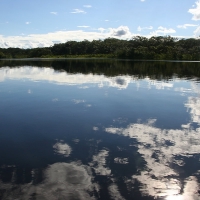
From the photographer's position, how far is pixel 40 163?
902 centimetres

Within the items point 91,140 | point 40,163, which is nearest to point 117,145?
point 91,140

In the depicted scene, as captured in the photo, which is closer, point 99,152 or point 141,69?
point 99,152

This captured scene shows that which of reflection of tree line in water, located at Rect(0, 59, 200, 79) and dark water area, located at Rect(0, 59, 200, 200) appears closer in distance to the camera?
dark water area, located at Rect(0, 59, 200, 200)

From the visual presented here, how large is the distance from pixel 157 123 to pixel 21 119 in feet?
28.1

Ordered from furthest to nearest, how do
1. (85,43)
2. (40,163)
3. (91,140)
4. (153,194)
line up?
(85,43)
(91,140)
(40,163)
(153,194)

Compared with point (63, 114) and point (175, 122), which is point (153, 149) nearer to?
point (175, 122)

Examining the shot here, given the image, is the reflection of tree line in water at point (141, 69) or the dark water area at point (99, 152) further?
the reflection of tree line in water at point (141, 69)

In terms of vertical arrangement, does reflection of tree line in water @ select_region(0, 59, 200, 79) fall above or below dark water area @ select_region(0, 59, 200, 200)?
above

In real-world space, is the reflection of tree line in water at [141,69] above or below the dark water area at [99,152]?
above

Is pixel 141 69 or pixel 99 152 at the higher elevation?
pixel 141 69

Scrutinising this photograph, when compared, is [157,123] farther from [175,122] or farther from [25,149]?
[25,149]

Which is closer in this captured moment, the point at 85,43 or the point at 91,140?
the point at 91,140

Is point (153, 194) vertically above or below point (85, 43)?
below

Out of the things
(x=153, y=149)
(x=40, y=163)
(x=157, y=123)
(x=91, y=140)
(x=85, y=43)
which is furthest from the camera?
(x=85, y=43)
